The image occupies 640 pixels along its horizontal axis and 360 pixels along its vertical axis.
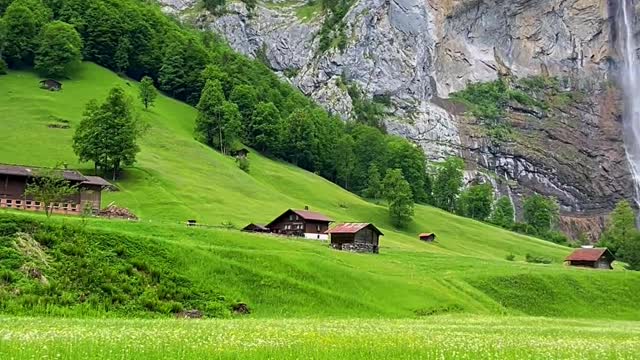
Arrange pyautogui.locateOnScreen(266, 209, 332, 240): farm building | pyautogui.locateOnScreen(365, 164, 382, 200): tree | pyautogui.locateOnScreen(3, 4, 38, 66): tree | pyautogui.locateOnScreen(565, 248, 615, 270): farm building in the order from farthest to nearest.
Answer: pyautogui.locateOnScreen(365, 164, 382, 200): tree, pyautogui.locateOnScreen(3, 4, 38, 66): tree, pyautogui.locateOnScreen(565, 248, 615, 270): farm building, pyautogui.locateOnScreen(266, 209, 332, 240): farm building

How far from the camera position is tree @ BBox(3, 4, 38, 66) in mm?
146250

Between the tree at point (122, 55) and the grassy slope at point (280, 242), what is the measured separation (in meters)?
7.07

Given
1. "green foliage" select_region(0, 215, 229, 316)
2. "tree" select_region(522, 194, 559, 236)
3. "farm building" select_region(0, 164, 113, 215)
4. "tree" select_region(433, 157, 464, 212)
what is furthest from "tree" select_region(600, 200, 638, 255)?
"green foliage" select_region(0, 215, 229, 316)

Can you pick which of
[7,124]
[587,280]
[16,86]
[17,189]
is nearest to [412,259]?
[587,280]

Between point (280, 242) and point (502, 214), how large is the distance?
11244cm

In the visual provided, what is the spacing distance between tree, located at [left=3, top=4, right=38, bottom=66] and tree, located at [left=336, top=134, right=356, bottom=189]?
70563 mm

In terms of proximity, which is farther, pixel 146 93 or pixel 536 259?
pixel 146 93

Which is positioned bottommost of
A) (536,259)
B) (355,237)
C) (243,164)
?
(536,259)

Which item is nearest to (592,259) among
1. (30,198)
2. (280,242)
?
(280,242)

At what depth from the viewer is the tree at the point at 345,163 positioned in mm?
160625

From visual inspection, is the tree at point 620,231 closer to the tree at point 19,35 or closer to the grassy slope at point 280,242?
the grassy slope at point 280,242

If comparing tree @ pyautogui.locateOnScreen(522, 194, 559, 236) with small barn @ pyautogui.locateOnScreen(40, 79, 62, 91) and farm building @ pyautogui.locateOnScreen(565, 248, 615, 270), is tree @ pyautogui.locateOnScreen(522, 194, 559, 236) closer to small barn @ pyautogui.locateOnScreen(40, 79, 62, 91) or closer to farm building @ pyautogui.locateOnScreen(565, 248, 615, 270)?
farm building @ pyautogui.locateOnScreen(565, 248, 615, 270)

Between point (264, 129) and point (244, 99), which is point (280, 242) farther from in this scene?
point (244, 99)

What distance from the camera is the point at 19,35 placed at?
148 meters
